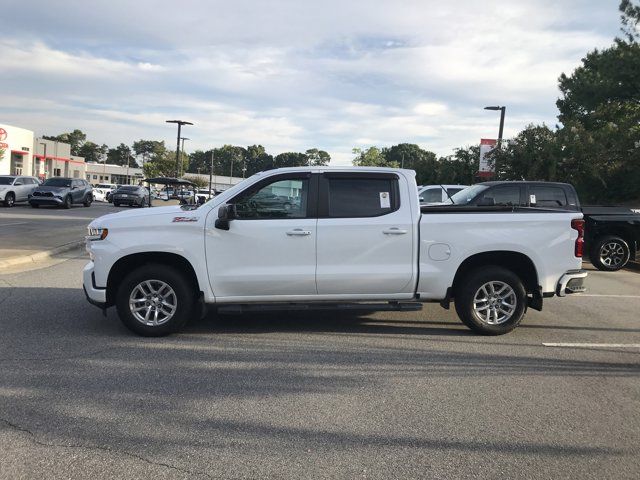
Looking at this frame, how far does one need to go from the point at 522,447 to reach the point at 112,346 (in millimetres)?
4118

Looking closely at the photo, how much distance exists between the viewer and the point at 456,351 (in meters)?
6.03

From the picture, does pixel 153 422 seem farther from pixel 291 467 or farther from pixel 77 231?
pixel 77 231

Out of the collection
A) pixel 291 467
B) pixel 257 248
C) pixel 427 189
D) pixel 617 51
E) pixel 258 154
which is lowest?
pixel 291 467

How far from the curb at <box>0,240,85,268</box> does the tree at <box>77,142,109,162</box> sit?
132314 millimetres

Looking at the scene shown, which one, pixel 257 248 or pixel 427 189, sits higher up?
pixel 427 189

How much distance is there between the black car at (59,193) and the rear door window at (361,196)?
2557cm

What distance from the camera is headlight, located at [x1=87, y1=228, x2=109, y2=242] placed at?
6160 mm

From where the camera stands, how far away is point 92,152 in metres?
139

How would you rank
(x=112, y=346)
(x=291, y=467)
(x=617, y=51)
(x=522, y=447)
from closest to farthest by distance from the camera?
(x=291, y=467) → (x=522, y=447) → (x=112, y=346) → (x=617, y=51)

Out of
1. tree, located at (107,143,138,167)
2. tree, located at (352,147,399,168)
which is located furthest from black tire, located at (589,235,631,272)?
tree, located at (107,143,138,167)

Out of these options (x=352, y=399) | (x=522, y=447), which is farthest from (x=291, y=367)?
(x=522, y=447)

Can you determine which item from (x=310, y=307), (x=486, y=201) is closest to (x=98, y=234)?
(x=310, y=307)

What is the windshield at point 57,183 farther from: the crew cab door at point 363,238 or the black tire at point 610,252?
the crew cab door at point 363,238

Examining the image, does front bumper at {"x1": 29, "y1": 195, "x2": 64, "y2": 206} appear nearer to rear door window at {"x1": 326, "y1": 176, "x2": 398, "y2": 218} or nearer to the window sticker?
rear door window at {"x1": 326, "y1": 176, "x2": 398, "y2": 218}
